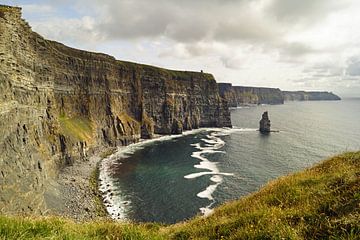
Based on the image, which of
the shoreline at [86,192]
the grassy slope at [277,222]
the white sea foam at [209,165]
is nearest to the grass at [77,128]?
the shoreline at [86,192]

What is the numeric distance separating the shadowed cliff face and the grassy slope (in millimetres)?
26366

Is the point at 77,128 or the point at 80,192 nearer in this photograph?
the point at 80,192

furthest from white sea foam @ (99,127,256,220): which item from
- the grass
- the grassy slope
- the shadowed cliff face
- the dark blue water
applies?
the grassy slope

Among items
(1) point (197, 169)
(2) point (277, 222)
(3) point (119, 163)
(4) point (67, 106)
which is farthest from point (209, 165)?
(2) point (277, 222)

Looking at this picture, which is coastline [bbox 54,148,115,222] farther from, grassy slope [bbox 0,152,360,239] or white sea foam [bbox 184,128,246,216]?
grassy slope [bbox 0,152,360,239]

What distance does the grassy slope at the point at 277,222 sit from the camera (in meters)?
6.54

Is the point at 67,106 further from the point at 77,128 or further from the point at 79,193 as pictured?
→ the point at 79,193

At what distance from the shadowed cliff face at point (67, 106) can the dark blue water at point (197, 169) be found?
1145 cm

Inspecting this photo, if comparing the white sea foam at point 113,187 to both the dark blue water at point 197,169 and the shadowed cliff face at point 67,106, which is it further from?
the shadowed cliff face at point 67,106

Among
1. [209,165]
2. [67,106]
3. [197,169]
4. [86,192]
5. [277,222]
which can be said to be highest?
[67,106]

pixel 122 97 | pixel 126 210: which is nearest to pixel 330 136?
pixel 122 97

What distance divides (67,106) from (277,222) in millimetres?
84427

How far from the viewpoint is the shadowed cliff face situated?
121 feet

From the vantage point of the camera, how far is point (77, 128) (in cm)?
8081
